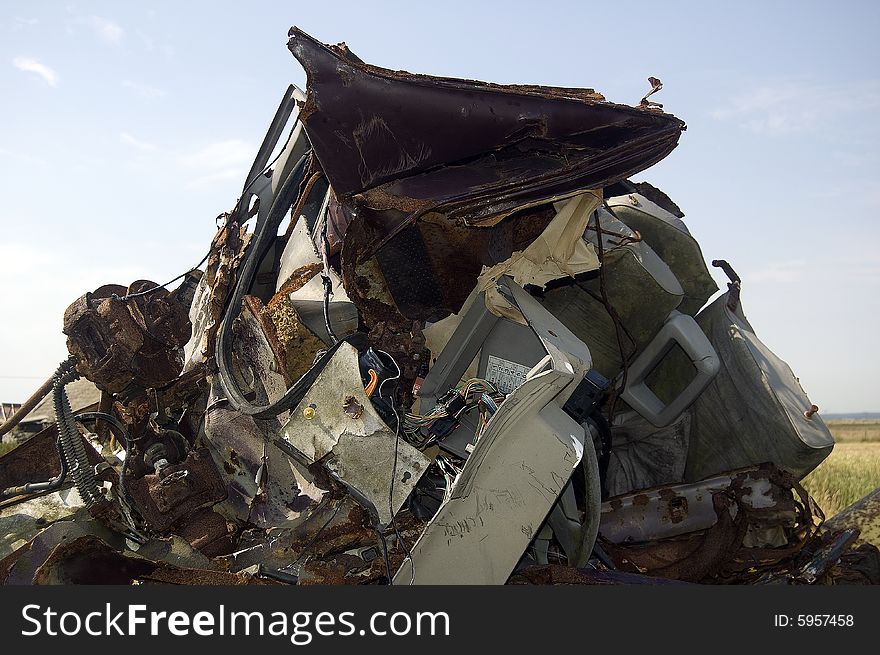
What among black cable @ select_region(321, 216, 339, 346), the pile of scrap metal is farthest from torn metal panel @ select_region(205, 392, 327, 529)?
black cable @ select_region(321, 216, 339, 346)

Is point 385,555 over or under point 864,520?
over

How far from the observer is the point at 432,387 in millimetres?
3701

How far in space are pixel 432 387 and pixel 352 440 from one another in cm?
57

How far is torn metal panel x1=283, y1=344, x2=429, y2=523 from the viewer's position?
3.25 metres

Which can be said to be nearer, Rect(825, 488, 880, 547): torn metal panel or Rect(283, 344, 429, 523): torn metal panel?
Rect(283, 344, 429, 523): torn metal panel

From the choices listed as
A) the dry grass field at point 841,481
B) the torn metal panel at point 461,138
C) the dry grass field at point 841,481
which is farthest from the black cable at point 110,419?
the dry grass field at point 841,481

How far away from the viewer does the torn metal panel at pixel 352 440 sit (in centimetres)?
325

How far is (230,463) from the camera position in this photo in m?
4.08

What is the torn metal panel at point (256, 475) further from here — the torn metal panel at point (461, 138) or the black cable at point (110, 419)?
the torn metal panel at point (461, 138)

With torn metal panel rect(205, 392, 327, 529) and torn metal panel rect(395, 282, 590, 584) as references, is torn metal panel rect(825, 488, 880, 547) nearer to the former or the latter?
torn metal panel rect(395, 282, 590, 584)

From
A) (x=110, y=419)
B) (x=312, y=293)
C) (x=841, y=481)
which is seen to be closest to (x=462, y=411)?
(x=312, y=293)

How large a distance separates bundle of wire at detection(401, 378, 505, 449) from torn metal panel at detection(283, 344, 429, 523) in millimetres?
132

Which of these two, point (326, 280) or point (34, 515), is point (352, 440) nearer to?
point (326, 280)

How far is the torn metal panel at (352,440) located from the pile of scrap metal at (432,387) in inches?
0.4
